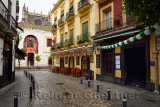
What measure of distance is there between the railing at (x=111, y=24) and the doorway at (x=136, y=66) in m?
2.10

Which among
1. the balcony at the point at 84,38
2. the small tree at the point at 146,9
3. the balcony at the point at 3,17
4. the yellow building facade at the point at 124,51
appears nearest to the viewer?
the small tree at the point at 146,9

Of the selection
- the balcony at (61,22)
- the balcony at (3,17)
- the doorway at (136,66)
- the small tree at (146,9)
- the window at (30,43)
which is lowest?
the doorway at (136,66)

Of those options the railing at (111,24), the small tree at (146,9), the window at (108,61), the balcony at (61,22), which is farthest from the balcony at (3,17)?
the balcony at (61,22)

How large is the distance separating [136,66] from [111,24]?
430 centimetres

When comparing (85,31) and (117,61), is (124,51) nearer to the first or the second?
(117,61)

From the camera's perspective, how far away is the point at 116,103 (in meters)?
6.13

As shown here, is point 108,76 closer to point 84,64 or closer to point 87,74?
point 87,74

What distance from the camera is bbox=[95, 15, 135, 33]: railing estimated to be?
10.2 metres

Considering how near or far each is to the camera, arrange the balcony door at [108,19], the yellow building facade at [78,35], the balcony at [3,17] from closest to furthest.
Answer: the balcony at [3,17], the balcony door at [108,19], the yellow building facade at [78,35]

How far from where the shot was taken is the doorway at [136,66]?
9.45 m

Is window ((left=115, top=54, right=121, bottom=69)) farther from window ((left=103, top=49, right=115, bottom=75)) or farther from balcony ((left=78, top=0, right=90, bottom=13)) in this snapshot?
balcony ((left=78, top=0, right=90, bottom=13))

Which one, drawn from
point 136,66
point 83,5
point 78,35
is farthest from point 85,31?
point 136,66

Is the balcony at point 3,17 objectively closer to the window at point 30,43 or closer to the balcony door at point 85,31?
the balcony door at point 85,31

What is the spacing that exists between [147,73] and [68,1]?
16440 millimetres
